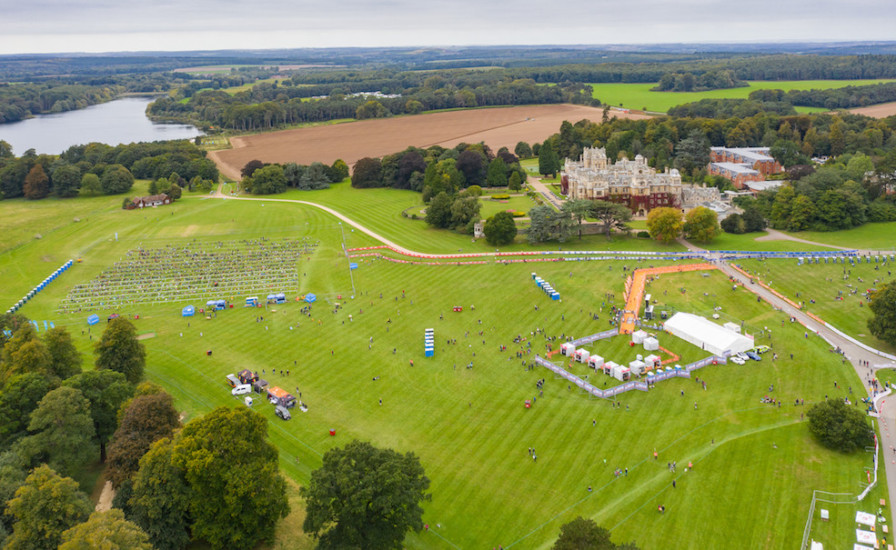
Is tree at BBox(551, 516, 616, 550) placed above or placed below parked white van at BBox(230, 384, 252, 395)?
above

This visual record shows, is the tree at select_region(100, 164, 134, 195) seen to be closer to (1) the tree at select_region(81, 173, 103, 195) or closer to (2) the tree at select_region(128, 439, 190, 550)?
(1) the tree at select_region(81, 173, 103, 195)

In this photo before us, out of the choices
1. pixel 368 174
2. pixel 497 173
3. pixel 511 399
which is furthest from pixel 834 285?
pixel 368 174

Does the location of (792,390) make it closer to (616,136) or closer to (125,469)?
(125,469)

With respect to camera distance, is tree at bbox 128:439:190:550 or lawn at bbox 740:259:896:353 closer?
tree at bbox 128:439:190:550

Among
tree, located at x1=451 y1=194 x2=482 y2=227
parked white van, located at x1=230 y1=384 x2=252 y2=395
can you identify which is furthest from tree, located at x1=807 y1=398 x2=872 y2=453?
tree, located at x1=451 y1=194 x2=482 y2=227

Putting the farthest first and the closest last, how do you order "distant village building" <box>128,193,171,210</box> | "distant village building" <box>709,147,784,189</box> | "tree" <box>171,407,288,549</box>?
"distant village building" <box>709,147,784,189</box> → "distant village building" <box>128,193,171,210</box> → "tree" <box>171,407,288,549</box>

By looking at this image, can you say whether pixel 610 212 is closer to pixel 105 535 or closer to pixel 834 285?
pixel 834 285

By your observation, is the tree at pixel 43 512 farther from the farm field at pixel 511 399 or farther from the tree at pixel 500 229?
the tree at pixel 500 229
